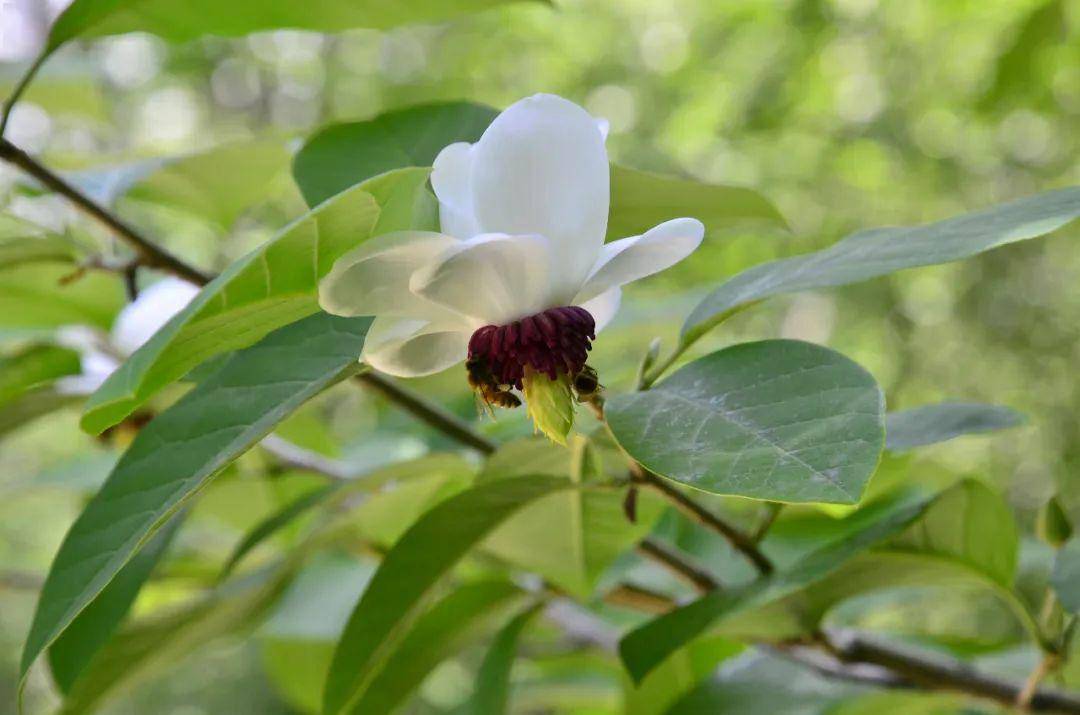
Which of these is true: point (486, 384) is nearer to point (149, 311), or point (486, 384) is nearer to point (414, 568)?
point (414, 568)

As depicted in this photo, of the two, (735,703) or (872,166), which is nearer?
(735,703)

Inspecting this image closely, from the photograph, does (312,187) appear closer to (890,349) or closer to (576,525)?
(576,525)

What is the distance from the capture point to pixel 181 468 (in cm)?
33

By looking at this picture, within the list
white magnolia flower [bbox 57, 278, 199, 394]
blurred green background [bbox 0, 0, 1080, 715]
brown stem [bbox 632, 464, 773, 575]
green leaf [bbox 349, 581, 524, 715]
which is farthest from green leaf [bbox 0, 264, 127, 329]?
blurred green background [bbox 0, 0, 1080, 715]

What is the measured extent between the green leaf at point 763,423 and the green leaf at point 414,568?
0.13 metres

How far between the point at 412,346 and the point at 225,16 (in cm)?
23

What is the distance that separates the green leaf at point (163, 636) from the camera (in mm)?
632

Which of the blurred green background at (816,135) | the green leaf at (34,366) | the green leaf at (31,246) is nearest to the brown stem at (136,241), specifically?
the green leaf at (31,246)

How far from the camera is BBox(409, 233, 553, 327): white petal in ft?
0.96

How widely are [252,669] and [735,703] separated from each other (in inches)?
145

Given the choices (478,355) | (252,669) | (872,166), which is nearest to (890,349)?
(872,166)

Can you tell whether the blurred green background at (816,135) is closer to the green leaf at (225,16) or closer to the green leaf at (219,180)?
the green leaf at (219,180)

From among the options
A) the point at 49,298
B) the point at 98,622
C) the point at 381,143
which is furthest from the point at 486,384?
the point at 49,298

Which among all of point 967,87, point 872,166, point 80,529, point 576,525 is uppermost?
point 80,529
